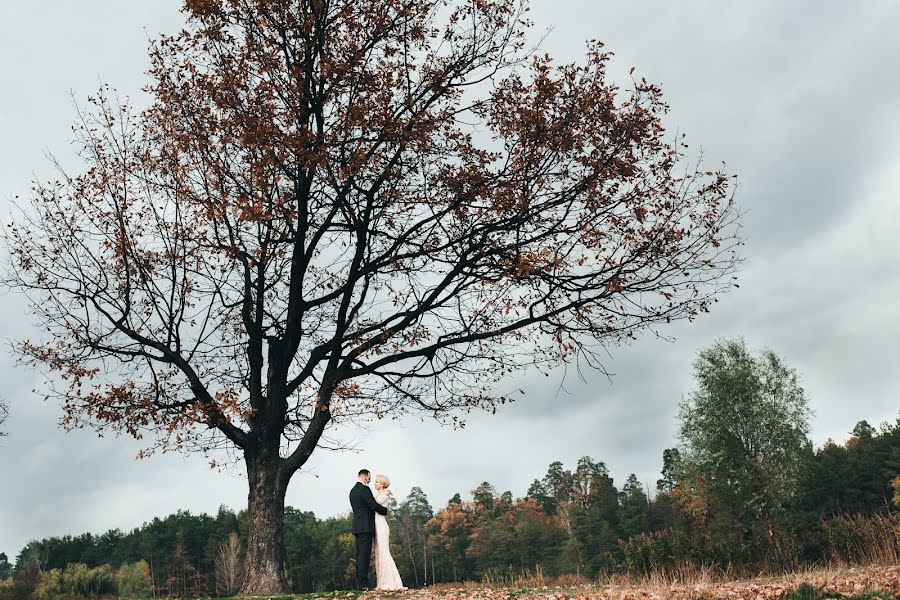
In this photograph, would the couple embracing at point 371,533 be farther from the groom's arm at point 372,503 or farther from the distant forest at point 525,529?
the distant forest at point 525,529

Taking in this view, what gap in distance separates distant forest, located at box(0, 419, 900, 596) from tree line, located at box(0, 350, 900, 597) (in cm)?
23

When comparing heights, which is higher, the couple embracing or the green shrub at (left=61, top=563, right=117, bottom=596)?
the couple embracing

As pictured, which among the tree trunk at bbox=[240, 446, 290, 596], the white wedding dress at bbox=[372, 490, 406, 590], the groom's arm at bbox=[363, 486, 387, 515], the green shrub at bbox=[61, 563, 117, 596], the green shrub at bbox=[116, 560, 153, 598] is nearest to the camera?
the white wedding dress at bbox=[372, 490, 406, 590]

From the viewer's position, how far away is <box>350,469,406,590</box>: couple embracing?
13.7 metres

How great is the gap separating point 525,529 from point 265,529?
72.4 m

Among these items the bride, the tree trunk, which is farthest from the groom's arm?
the tree trunk

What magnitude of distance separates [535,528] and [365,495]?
73.7 metres

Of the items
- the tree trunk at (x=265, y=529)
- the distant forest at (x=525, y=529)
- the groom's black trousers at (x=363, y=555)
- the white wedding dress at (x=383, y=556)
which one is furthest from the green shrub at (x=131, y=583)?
the white wedding dress at (x=383, y=556)

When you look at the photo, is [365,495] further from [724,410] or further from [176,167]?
[724,410]

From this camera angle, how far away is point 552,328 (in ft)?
50.5

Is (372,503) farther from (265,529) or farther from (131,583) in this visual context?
(131,583)

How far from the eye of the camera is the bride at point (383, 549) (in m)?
13.7

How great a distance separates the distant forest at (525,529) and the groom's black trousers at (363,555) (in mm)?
20250

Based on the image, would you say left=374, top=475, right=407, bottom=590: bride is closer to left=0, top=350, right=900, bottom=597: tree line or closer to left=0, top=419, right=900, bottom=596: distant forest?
left=0, top=350, right=900, bottom=597: tree line
